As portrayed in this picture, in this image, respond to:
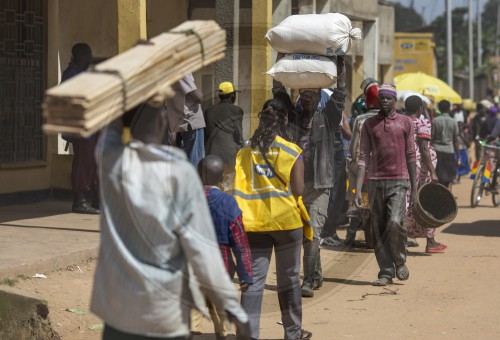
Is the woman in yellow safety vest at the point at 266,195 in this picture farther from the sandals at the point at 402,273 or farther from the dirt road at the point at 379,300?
the sandals at the point at 402,273

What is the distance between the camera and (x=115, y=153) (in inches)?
158

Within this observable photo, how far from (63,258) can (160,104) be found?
182 inches

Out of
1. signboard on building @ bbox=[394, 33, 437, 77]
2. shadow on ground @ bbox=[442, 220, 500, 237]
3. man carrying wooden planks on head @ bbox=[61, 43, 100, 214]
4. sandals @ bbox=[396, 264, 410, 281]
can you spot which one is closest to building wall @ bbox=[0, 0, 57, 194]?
man carrying wooden planks on head @ bbox=[61, 43, 100, 214]

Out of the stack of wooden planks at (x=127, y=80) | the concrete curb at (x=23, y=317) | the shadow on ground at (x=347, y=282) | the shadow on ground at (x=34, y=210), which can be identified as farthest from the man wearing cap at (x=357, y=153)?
the stack of wooden planks at (x=127, y=80)

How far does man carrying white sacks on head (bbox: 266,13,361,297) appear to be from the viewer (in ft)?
26.2

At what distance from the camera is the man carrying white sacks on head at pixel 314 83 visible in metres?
7.97

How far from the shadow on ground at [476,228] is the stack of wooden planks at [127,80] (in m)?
9.85

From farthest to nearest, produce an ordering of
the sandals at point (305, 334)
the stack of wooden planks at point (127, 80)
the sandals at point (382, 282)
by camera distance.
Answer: the sandals at point (382, 282) < the sandals at point (305, 334) < the stack of wooden planks at point (127, 80)

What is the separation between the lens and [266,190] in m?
6.61

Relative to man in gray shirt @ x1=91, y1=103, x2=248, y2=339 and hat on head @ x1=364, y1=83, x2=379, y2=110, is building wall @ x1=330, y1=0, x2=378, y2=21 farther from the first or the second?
man in gray shirt @ x1=91, y1=103, x2=248, y2=339

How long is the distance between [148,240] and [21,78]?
9.04m

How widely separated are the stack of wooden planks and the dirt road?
138 inches

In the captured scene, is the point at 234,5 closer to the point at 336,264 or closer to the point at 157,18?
the point at 336,264

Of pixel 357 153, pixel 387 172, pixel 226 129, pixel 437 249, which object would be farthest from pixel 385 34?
pixel 226 129
